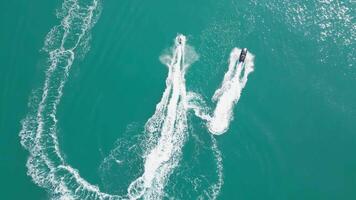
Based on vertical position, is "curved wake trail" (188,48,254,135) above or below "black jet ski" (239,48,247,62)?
below

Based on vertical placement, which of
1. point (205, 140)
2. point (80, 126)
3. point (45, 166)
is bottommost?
point (45, 166)

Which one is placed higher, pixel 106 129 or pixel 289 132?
pixel 289 132

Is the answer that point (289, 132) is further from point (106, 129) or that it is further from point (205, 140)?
point (106, 129)

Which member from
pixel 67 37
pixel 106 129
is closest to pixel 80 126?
pixel 106 129

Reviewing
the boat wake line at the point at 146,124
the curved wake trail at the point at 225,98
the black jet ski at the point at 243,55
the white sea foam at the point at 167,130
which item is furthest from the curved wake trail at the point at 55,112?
the black jet ski at the point at 243,55

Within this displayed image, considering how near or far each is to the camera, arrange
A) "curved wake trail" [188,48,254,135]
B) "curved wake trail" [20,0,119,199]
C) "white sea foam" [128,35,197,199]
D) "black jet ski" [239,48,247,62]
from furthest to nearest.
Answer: "black jet ski" [239,48,247,62], "curved wake trail" [188,48,254,135], "white sea foam" [128,35,197,199], "curved wake trail" [20,0,119,199]

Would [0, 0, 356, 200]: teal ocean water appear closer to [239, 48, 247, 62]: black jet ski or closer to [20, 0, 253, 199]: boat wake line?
[20, 0, 253, 199]: boat wake line

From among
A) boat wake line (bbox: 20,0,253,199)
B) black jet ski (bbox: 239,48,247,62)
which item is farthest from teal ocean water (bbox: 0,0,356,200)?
black jet ski (bbox: 239,48,247,62)

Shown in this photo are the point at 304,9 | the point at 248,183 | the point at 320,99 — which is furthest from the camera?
the point at 304,9
